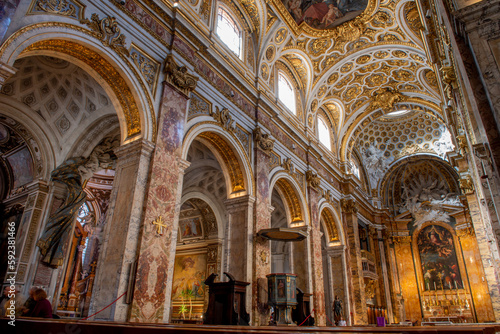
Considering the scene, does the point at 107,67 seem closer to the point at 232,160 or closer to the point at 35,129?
the point at 35,129

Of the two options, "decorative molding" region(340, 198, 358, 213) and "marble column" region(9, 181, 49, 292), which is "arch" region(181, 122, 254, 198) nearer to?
"marble column" region(9, 181, 49, 292)

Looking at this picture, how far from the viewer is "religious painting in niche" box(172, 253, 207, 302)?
14.9 meters

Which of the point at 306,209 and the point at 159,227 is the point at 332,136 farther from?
the point at 159,227

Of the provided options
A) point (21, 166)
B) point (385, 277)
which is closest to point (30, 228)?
point (21, 166)

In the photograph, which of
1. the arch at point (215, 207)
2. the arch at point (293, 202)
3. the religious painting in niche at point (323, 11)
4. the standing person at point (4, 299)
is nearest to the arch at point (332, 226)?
the arch at point (293, 202)

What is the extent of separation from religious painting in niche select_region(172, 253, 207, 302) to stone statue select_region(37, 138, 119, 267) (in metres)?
7.19

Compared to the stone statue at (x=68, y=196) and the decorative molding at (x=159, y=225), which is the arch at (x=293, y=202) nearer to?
the stone statue at (x=68, y=196)

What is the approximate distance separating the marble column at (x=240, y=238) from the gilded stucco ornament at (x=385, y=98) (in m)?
12.1

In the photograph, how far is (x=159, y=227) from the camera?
683cm

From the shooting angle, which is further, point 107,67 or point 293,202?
point 293,202

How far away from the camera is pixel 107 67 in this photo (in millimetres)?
7055

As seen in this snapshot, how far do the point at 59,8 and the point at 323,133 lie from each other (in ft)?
45.9

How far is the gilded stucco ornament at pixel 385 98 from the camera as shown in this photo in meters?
18.6

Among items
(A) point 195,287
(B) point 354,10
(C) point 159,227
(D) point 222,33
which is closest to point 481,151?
(C) point 159,227
